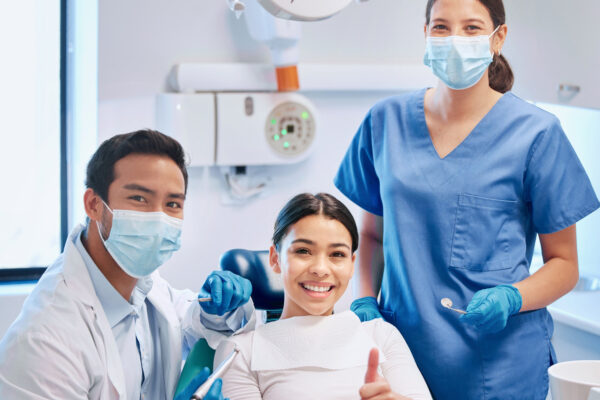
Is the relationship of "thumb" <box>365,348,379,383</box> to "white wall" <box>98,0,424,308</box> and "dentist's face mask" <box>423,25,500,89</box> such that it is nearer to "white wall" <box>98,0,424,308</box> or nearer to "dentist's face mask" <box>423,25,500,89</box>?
"dentist's face mask" <box>423,25,500,89</box>

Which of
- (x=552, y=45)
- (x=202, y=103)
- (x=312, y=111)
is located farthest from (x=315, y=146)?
(x=552, y=45)

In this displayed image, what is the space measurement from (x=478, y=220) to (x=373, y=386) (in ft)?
1.54

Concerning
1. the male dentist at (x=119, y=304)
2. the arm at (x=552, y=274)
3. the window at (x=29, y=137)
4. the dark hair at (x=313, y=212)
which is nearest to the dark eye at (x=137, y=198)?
the male dentist at (x=119, y=304)

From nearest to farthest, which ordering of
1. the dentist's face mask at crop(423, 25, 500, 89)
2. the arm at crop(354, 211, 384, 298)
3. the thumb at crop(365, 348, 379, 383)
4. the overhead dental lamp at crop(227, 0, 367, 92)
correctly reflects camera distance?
the thumb at crop(365, 348, 379, 383)
the dentist's face mask at crop(423, 25, 500, 89)
the arm at crop(354, 211, 384, 298)
the overhead dental lamp at crop(227, 0, 367, 92)

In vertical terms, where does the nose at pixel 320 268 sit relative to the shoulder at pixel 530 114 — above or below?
below

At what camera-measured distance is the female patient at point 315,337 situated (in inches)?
56.9

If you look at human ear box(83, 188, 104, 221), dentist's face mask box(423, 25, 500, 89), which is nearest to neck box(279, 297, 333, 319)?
human ear box(83, 188, 104, 221)

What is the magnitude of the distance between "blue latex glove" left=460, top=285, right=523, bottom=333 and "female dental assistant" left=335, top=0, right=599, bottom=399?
0.03 m

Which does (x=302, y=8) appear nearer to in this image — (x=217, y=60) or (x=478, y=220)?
(x=478, y=220)

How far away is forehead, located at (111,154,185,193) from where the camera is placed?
148 centimetres

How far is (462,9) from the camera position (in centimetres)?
153

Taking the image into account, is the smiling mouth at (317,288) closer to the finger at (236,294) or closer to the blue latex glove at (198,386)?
the finger at (236,294)

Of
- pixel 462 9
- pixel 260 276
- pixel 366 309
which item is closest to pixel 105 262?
pixel 260 276

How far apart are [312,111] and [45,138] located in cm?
96
